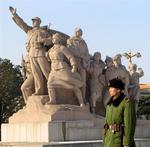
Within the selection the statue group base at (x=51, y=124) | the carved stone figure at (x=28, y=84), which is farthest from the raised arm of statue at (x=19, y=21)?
the statue group base at (x=51, y=124)

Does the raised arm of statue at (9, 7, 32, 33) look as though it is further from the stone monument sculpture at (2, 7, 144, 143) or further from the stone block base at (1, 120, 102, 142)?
the stone block base at (1, 120, 102, 142)

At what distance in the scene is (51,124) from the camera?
14523mm

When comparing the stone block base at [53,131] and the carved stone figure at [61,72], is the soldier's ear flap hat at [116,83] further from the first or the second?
the carved stone figure at [61,72]

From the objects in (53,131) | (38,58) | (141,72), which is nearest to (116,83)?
(53,131)

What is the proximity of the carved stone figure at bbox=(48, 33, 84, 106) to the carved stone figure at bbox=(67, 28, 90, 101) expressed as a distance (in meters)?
0.36

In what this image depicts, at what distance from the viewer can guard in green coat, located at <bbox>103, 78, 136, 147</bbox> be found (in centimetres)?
573

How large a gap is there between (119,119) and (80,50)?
977 cm

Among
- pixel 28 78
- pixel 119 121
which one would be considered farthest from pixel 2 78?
pixel 119 121

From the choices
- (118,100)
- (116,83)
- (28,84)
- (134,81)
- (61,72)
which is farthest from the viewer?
(134,81)

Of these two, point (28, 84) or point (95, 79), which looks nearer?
point (28, 84)

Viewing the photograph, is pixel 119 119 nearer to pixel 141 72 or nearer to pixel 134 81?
pixel 134 81

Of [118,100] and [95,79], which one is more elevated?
[95,79]

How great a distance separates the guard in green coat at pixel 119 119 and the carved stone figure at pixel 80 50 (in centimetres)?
955

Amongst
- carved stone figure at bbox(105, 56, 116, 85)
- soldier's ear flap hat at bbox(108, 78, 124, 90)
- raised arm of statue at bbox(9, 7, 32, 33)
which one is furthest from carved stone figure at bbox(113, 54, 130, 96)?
soldier's ear flap hat at bbox(108, 78, 124, 90)
